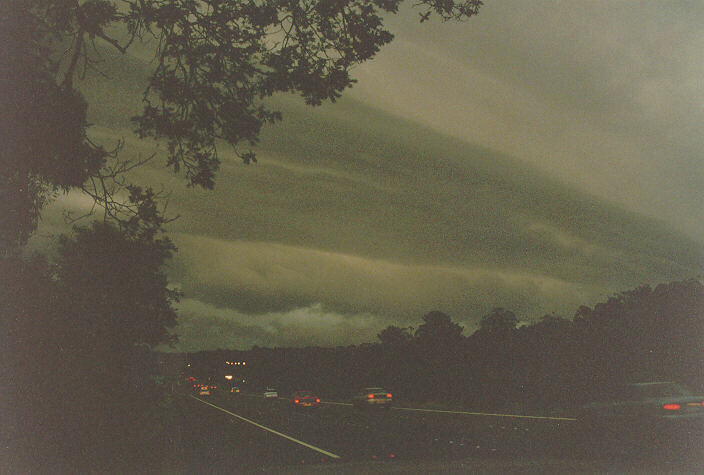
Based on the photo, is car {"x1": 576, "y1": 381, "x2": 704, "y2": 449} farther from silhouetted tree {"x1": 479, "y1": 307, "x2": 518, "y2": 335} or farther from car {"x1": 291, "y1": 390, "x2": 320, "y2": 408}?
silhouetted tree {"x1": 479, "y1": 307, "x2": 518, "y2": 335}

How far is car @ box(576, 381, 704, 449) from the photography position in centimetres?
1647

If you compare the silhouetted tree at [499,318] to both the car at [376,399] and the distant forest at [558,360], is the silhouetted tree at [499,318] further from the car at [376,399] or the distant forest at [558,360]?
the car at [376,399]

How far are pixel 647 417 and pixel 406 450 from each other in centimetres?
585

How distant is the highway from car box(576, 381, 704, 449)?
2.84ft

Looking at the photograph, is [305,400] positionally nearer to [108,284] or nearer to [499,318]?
[108,284]

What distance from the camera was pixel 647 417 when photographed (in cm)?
1736

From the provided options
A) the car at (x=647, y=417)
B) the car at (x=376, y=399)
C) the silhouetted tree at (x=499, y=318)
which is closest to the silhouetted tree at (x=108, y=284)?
the car at (x=647, y=417)

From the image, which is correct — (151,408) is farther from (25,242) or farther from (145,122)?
(145,122)

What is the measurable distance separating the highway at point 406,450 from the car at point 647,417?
0.87 meters

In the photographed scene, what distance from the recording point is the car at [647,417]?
54.0ft

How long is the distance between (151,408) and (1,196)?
1929 cm

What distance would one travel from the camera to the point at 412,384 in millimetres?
65375

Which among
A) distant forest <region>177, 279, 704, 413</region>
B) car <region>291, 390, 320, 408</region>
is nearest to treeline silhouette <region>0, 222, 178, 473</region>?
distant forest <region>177, 279, 704, 413</region>

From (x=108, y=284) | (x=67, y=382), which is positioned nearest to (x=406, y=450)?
(x=67, y=382)
